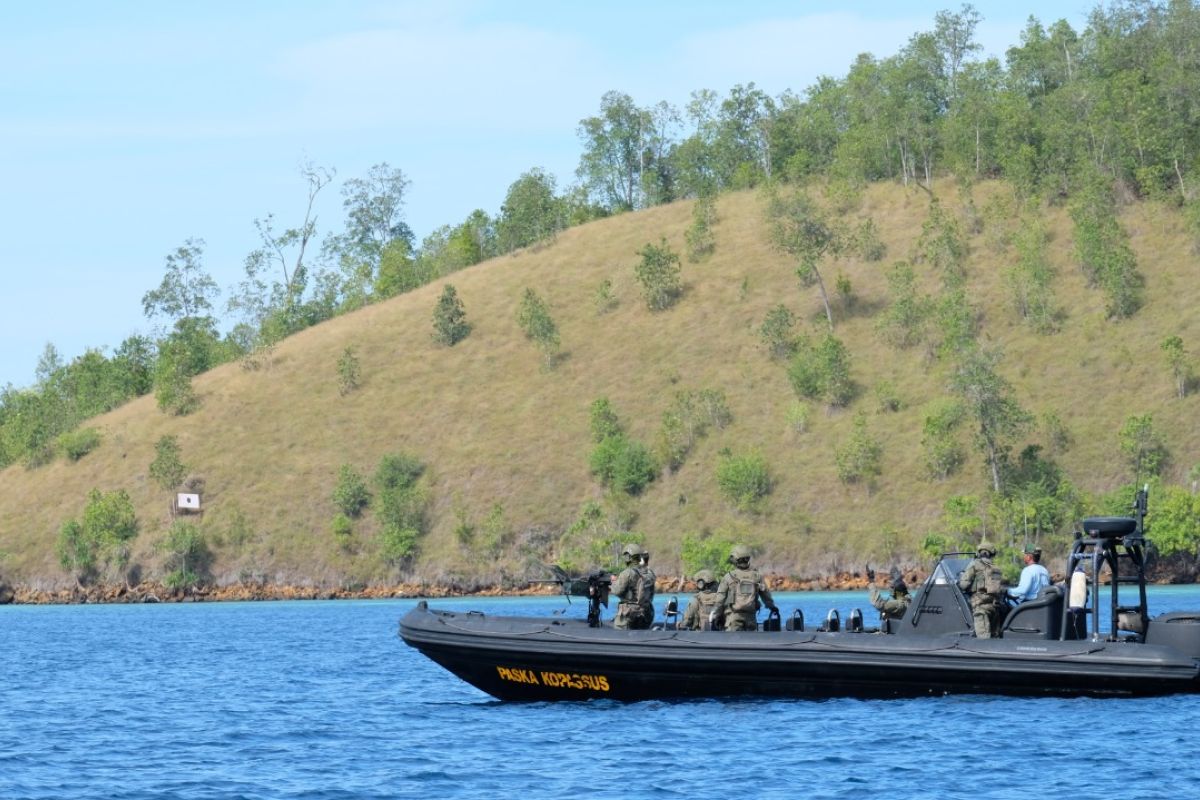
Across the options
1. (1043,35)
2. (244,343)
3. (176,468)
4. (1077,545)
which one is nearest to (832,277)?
(1043,35)

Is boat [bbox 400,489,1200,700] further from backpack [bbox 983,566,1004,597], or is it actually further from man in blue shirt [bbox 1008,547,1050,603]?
backpack [bbox 983,566,1004,597]

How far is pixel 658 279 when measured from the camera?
4434 inches

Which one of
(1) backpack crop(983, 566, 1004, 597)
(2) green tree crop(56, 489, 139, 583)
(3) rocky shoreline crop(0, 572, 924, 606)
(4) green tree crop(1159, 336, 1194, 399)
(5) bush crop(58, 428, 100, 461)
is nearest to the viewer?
(1) backpack crop(983, 566, 1004, 597)

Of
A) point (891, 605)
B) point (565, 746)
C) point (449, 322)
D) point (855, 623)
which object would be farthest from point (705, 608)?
point (449, 322)

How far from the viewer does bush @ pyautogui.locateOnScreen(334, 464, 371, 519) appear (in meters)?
97.9

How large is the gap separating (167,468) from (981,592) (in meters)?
84.1

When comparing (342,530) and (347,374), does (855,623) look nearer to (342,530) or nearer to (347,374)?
(342,530)

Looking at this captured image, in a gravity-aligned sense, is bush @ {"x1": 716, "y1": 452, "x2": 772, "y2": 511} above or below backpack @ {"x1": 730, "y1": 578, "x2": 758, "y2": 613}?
above

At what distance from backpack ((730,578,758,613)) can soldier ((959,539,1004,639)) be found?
2921mm

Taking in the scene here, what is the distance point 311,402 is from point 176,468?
451 inches

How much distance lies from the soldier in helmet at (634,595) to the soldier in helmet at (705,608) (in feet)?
1.96

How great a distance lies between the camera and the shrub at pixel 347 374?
365 ft

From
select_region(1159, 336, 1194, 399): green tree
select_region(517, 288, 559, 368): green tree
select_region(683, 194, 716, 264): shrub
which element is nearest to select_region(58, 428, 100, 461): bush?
select_region(517, 288, 559, 368): green tree

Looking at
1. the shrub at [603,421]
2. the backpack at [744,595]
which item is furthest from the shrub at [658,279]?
the backpack at [744,595]
